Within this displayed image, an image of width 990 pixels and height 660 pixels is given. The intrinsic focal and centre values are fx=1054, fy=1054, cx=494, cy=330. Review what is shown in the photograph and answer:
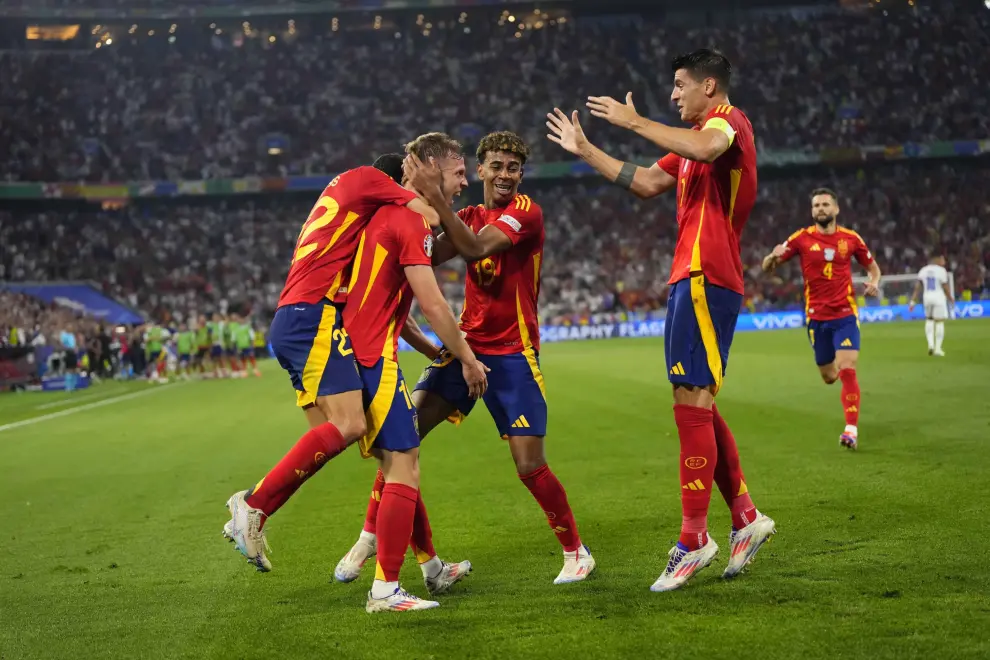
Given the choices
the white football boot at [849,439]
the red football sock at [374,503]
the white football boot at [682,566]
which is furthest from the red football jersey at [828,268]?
the red football sock at [374,503]

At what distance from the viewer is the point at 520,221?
5996 millimetres

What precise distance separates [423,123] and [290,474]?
170 ft

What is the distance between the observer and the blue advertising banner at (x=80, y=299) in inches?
1853

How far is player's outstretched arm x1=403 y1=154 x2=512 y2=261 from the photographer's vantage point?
18.2 feet

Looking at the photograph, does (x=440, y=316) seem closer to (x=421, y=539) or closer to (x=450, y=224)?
(x=450, y=224)

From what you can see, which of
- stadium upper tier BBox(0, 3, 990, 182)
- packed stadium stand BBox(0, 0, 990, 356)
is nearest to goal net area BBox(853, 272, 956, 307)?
packed stadium stand BBox(0, 0, 990, 356)

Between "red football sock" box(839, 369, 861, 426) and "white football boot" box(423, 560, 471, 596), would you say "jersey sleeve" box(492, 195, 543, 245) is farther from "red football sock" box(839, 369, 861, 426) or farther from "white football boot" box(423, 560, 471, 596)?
"red football sock" box(839, 369, 861, 426)

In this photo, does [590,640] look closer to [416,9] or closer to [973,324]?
[973,324]

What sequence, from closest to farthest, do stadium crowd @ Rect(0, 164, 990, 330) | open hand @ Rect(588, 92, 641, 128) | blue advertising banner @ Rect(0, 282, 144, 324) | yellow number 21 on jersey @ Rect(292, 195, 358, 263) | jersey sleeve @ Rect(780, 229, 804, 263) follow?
1. open hand @ Rect(588, 92, 641, 128)
2. yellow number 21 on jersey @ Rect(292, 195, 358, 263)
3. jersey sleeve @ Rect(780, 229, 804, 263)
4. blue advertising banner @ Rect(0, 282, 144, 324)
5. stadium crowd @ Rect(0, 164, 990, 330)

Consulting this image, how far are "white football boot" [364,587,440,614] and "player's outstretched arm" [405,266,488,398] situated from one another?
3.76 ft

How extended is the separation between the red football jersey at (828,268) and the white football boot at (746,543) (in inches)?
254

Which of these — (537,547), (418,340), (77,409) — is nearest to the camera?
(418,340)

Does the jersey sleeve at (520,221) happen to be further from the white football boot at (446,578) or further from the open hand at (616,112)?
the white football boot at (446,578)

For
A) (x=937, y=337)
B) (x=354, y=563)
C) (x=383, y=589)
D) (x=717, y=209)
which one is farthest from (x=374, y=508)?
(x=937, y=337)
